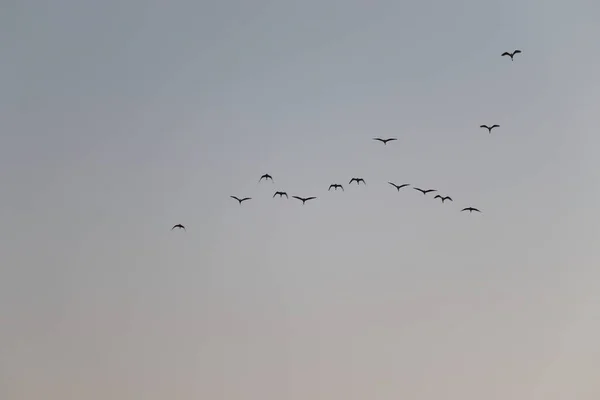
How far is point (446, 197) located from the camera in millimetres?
119375

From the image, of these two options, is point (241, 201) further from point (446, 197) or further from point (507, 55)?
point (507, 55)

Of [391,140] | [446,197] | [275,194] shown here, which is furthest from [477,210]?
[275,194]

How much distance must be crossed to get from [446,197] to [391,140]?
10.8 meters

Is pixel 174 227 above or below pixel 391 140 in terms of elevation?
below

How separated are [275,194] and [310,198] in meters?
6.49

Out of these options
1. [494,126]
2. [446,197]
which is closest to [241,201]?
[446,197]

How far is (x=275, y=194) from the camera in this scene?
117 meters

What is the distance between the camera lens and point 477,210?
4870 inches

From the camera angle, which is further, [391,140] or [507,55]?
[391,140]

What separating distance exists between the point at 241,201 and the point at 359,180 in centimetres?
1933

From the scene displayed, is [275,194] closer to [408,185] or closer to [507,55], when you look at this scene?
[408,185]

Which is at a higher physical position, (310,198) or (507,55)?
(507,55)

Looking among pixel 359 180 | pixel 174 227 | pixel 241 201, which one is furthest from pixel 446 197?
pixel 174 227

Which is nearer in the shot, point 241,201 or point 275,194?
point 275,194
